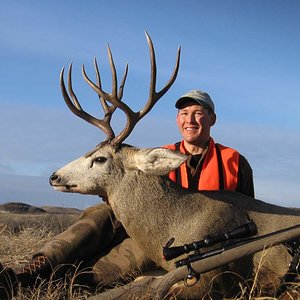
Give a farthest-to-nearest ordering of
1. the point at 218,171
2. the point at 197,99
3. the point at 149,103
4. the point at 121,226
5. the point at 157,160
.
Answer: the point at 197,99 → the point at 218,171 → the point at 121,226 → the point at 149,103 → the point at 157,160

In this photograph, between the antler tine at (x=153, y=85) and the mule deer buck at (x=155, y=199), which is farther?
the antler tine at (x=153, y=85)

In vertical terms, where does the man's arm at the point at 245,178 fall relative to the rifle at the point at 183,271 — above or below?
above

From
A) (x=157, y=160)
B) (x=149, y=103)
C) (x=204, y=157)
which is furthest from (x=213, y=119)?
(x=157, y=160)

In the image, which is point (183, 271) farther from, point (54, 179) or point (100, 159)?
point (54, 179)

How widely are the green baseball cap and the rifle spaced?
2.75 metres

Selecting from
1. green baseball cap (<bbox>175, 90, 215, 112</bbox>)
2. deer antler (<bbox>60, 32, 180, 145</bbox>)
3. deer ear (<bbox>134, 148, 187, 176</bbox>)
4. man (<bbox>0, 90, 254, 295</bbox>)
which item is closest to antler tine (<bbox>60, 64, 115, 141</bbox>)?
deer antler (<bbox>60, 32, 180, 145</bbox>)

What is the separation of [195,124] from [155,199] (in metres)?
1.69

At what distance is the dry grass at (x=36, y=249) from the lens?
496 cm

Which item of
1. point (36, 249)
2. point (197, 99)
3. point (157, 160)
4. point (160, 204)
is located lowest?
point (36, 249)

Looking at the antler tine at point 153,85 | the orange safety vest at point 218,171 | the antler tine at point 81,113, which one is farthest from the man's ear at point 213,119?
the antler tine at point 81,113

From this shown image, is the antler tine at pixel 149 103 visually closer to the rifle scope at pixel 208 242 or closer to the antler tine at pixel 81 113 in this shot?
the antler tine at pixel 81 113

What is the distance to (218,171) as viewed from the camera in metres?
6.71

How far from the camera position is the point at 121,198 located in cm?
586

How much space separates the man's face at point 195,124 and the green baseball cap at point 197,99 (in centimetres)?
6
